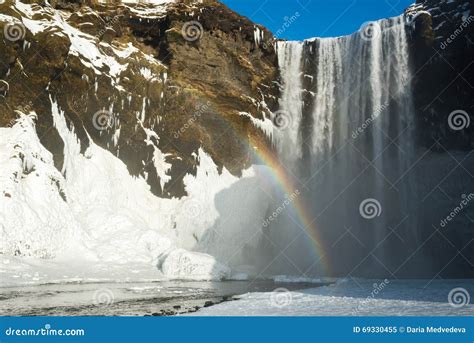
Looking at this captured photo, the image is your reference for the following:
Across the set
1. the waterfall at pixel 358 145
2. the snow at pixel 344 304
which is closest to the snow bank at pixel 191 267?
the snow at pixel 344 304

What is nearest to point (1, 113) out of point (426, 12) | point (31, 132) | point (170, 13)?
point (31, 132)

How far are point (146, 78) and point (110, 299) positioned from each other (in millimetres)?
26761

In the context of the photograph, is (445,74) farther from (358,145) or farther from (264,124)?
(264,124)

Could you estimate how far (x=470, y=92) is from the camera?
43719mm

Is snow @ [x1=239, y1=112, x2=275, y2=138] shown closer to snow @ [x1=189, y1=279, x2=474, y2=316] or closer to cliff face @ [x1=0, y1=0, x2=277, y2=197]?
cliff face @ [x1=0, y1=0, x2=277, y2=197]

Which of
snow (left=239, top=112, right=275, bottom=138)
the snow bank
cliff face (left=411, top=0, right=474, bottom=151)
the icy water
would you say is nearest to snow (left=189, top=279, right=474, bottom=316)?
the icy water

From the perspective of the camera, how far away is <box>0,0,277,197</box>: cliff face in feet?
116

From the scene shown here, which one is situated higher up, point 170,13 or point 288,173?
point 170,13

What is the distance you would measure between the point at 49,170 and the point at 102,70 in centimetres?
1066

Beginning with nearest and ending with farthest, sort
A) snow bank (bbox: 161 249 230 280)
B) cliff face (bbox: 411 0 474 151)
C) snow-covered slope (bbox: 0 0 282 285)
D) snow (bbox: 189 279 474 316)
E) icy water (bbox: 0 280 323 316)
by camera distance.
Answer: snow (bbox: 189 279 474 316)
icy water (bbox: 0 280 323 316)
snow-covered slope (bbox: 0 0 282 285)
snow bank (bbox: 161 249 230 280)
cliff face (bbox: 411 0 474 151)

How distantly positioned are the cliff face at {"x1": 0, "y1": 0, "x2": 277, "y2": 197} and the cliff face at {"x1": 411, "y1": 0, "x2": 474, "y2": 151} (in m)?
14.5

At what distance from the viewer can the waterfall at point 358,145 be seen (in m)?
45.5

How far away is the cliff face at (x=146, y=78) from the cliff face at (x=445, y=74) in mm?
14472

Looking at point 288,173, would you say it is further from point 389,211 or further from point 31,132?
point 31,132
